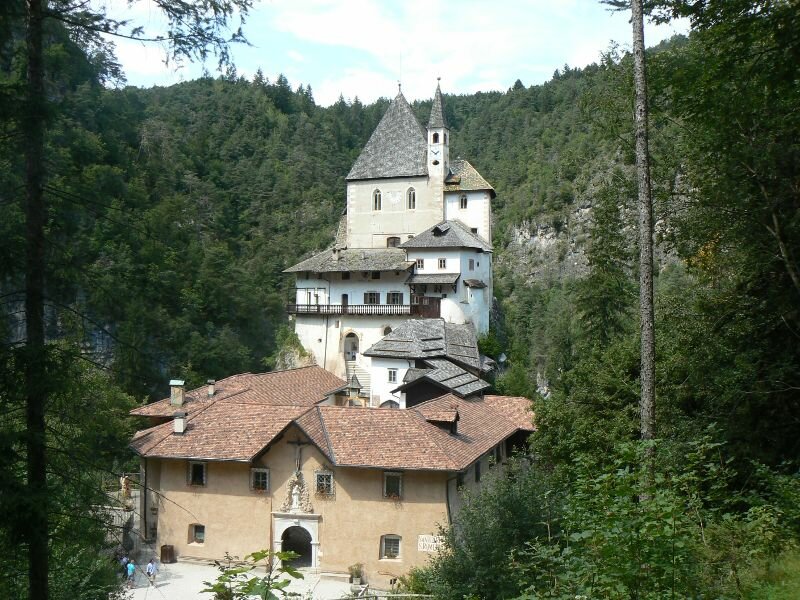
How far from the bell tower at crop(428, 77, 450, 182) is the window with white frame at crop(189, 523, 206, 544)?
91.7 feet

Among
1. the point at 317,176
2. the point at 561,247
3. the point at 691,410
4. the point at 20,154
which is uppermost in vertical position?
the point at 317,176

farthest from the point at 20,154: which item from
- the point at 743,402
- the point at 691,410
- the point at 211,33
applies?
the point at 691,410

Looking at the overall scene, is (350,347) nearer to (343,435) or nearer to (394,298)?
(394,298)

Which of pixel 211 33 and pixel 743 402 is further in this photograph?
pixel 743 402

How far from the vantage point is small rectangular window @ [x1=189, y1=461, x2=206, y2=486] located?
900 inches

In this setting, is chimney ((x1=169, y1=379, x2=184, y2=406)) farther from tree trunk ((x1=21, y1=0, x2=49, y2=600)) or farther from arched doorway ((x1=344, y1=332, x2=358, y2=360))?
tree trunk ((x1=21, y1=0, x2=49, y2=600))

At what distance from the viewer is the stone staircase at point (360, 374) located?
135 ft

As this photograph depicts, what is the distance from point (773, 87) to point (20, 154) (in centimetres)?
919

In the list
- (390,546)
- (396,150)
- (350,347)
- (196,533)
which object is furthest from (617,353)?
(396,150)

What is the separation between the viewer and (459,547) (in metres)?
15.0

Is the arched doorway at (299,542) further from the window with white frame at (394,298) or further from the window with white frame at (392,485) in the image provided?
the window with white frame at (394,298)

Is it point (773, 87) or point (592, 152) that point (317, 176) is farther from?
point (773, 87)

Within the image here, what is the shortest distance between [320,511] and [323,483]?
0.87 metres

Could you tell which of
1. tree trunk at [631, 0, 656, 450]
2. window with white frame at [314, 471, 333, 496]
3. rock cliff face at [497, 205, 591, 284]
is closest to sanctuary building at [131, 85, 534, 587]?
window with white frame at [314, 471, 333, 496]
